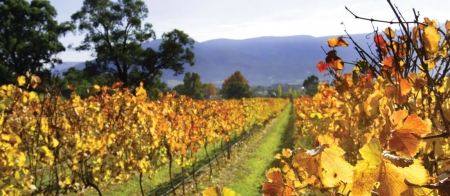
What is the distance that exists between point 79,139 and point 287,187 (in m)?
5.35

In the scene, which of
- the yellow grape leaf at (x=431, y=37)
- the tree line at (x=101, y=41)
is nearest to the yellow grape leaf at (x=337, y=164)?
the yellow grape leaf at (x=431, y=37)

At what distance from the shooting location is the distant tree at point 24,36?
81.2 ft

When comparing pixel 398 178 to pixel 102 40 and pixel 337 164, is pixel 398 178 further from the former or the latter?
pixel 102 40

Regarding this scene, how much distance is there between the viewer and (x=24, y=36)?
84.7ft

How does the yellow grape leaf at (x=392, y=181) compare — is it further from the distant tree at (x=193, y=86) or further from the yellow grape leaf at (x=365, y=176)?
the distant tree at (x=193, y=86)

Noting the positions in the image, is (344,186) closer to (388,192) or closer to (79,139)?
(388,192)

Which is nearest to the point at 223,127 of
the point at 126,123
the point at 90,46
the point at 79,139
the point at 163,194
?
the point at 163,194

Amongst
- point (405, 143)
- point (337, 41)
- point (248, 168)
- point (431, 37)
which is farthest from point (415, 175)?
point (248, 168)

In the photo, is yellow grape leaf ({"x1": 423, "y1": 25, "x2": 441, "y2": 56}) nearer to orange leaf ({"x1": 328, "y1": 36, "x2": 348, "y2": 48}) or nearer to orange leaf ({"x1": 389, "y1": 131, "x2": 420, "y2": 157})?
orange leaf ({"x1": 328, "y1": 36, "x2": 348, "y2": 48})

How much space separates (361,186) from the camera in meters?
0.72

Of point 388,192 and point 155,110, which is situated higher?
point 388,192

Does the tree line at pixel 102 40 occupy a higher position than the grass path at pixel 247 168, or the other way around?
the tree line at pixel 102 40

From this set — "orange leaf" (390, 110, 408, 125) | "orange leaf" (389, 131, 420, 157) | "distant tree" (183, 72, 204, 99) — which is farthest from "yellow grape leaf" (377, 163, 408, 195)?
"distant tree" (183, 72, 204, 99)

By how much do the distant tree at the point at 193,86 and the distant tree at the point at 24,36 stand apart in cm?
3425
